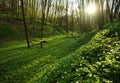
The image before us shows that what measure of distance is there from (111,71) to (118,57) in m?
1.33

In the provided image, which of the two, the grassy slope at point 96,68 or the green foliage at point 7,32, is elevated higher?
the green foliage at point 7,32

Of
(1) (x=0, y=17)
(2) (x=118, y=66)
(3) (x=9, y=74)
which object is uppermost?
(1) (x=0, y=17)

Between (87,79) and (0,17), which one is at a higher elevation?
(0,17)

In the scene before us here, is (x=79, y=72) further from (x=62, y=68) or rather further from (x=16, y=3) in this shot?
(x=16, y=3)

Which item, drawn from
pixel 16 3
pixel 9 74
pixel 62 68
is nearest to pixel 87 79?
pixel 62 68

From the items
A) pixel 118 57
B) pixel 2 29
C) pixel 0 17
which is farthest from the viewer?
pixel 0 17

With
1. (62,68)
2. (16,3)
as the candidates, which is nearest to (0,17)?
(16,3)

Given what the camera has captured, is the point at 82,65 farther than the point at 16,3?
No

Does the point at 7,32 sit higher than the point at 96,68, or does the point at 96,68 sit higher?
the point at 7,32

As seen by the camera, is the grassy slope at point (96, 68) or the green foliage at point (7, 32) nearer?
the grassy slope at point (96, 68)

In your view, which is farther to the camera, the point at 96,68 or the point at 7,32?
the point at 7,32

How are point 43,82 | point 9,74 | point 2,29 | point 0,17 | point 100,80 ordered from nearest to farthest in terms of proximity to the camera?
point 100,80
point 43,82
point 9,74
point 2,29
point 0,17

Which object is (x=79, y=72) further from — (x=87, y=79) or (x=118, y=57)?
(x=118, y=57)

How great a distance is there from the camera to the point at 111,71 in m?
11.8
